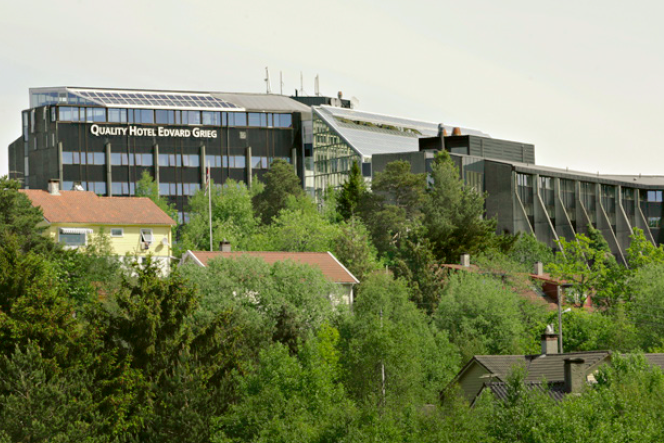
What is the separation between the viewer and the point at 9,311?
202 feet

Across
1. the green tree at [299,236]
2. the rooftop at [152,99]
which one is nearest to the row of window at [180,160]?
the rooftop at [152,99]

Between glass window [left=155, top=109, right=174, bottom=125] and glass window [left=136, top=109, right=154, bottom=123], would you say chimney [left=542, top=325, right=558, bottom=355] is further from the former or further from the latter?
glass window [left=136, top=109, right=154, bottom=123]

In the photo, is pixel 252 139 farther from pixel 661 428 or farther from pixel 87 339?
pixel 661 428

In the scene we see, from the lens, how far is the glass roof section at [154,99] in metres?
133

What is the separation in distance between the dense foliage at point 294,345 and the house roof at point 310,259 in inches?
142

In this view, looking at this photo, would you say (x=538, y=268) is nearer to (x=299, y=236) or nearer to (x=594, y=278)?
(x=594, y=278)

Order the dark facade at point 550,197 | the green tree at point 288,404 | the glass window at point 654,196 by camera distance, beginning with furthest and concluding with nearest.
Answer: the glass window at point 654,196 < the dark facade at point 550,197 < the green tree at point 288,404

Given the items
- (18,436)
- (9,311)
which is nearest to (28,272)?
(9,311)

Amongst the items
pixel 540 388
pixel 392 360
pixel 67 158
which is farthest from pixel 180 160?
pixel 540 388

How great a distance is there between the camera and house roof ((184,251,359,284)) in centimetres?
8425

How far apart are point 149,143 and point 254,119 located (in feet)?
41.5

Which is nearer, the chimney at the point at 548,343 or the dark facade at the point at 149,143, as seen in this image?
the chimney at the point at 548,343

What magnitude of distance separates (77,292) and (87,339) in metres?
17.1

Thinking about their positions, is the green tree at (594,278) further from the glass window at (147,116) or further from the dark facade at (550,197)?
the glass window at (147,116)
